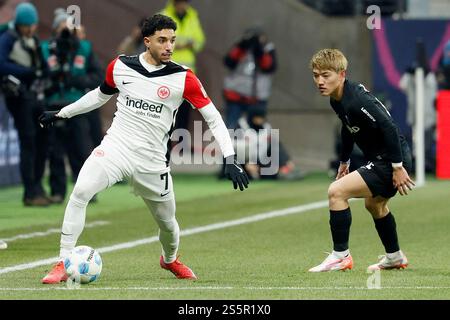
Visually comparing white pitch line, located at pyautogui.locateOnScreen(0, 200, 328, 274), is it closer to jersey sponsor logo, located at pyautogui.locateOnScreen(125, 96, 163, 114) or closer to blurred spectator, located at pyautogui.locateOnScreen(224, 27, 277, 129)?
jersey sponsor logo, located at pyautogui.locateOnScreen(125, 96, 163, 114)

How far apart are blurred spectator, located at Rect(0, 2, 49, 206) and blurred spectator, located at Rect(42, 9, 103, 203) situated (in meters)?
0.30

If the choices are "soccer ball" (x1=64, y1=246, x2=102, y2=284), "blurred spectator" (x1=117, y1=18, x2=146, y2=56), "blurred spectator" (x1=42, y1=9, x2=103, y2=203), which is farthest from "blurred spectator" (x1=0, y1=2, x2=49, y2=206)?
"soccer ball" (x1=64, y1=246, x2=102, y2=284)

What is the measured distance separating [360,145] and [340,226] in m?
0.63

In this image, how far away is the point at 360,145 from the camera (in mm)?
10992

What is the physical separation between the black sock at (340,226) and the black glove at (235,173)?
1.00 meters

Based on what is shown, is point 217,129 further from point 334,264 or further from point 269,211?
point 269,211

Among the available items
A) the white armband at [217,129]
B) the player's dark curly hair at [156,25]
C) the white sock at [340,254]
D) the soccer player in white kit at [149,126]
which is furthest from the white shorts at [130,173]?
the white sock at [340,254]

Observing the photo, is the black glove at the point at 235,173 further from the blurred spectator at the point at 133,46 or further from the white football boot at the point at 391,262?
the blurred spectator at the point at 133,46

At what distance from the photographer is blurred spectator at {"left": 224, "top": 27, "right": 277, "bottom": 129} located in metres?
22.2

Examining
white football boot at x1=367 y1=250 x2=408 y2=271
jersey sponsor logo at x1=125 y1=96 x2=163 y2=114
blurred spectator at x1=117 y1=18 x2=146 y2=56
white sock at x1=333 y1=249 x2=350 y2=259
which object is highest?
blurred spectator at x1=117 y1=18 x2=146 y2=56

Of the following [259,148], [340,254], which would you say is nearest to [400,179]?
[340,254]
